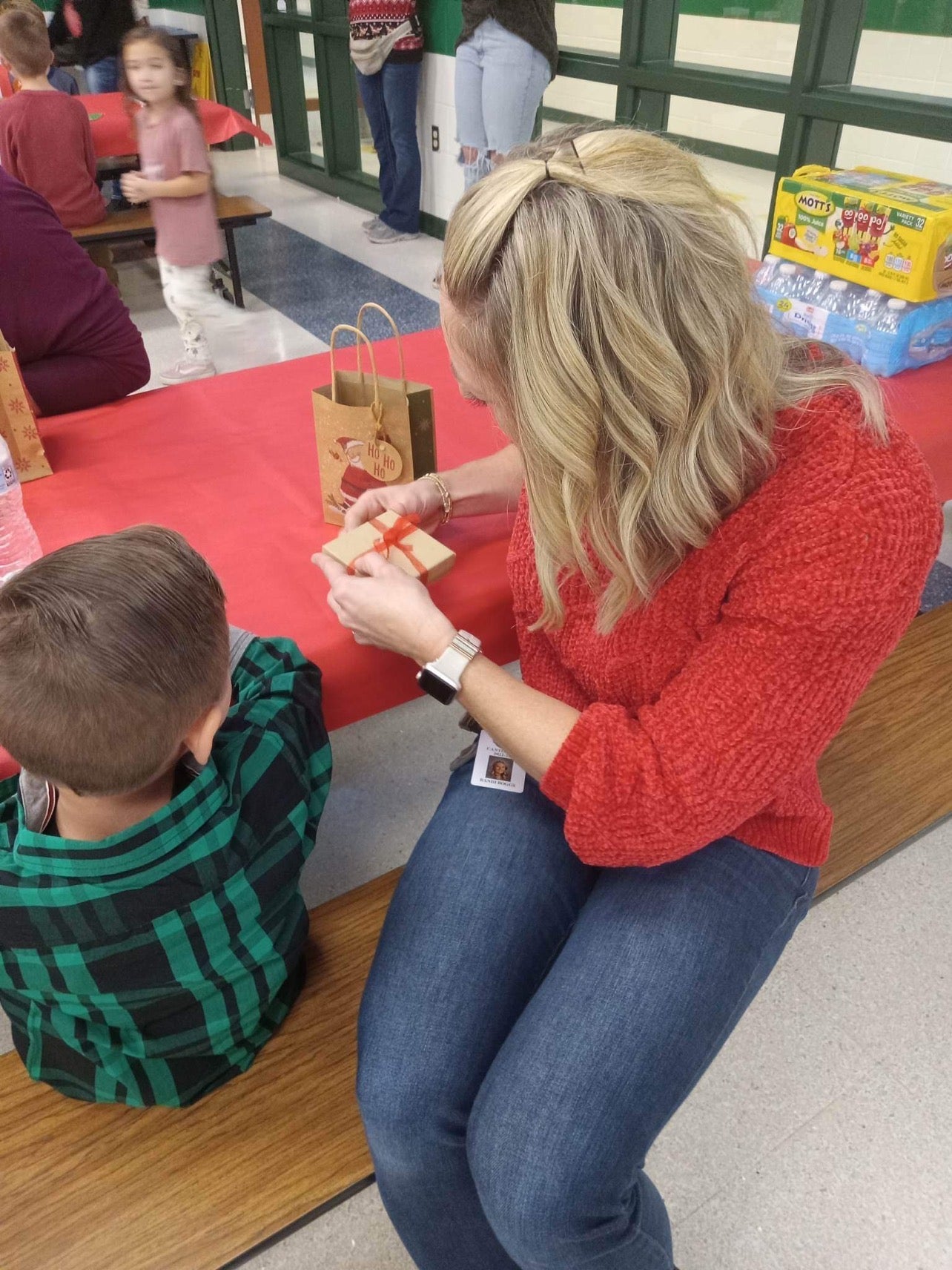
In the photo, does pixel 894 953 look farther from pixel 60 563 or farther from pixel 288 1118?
pixel 60 563

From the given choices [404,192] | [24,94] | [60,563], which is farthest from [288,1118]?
[404,192]

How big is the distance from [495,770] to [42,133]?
3.85 meters

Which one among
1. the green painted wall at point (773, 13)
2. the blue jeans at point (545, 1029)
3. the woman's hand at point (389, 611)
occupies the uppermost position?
the green painted wall at point (773, 13)

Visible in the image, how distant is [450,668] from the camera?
1.11 meters

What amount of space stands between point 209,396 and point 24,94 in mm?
2903

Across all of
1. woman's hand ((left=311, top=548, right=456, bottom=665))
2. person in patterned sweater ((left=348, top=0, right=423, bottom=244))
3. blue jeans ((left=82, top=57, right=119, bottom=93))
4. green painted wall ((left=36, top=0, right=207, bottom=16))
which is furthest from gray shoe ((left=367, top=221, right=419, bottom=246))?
woman's hand ((left=311, top=548, right=456, bottom=665))

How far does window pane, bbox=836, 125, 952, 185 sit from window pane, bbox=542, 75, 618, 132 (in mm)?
1247

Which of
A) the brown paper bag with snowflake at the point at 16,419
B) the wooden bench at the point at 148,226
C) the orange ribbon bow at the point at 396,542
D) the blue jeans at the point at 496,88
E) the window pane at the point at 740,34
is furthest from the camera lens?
the blue jeans at the point at 496,88

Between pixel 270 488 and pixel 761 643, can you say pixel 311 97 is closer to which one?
pixel 270 488

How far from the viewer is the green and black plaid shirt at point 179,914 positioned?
0.97 meters

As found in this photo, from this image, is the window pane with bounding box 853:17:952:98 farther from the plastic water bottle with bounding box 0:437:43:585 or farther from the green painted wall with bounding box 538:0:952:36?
the plastic water bottle with bounding box 0:437:43:585

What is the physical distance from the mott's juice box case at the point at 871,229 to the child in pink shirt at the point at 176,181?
2.06 m

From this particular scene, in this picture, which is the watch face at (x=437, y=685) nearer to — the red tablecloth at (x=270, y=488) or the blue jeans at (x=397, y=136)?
the red tablecloth at (x=270, y=488)

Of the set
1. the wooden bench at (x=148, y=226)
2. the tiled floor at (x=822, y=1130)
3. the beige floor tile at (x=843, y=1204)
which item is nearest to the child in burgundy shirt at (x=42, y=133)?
the wooden bench at (x=148, y=226)
